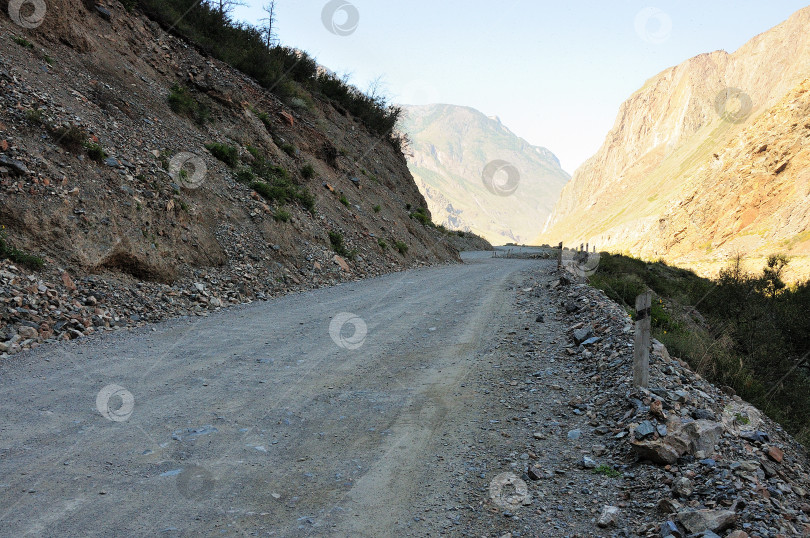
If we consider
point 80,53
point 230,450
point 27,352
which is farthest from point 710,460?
point 80,53

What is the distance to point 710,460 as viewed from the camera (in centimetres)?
385

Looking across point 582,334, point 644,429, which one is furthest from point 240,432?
point 582,334

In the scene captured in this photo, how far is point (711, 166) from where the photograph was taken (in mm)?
62938

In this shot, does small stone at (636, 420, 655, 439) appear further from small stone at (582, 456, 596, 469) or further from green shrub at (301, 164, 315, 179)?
green shrub at (301, 164, 315, 179)

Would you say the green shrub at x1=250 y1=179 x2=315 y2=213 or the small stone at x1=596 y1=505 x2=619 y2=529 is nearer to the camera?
the small stone at x1=596 y1=505 x2=619 y2=529

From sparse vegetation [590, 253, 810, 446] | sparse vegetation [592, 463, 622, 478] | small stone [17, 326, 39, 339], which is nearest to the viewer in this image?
sparse vegetation [592, 463, 622, 478]

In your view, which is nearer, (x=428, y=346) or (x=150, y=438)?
(x=150, y=438)

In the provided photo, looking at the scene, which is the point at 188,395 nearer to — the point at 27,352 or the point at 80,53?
the point at 27,352

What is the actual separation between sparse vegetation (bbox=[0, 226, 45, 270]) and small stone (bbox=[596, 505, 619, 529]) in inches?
341

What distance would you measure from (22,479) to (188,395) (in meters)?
1.84

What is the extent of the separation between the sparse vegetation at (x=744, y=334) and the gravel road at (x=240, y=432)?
4.07m

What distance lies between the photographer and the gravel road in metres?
3.28

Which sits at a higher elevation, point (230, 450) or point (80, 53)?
point (80, 53)

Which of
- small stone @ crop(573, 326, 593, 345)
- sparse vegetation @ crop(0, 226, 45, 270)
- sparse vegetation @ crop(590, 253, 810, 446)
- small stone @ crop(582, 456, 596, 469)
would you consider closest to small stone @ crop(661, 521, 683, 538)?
small stone @ crop(582, 456, 596, 469)
